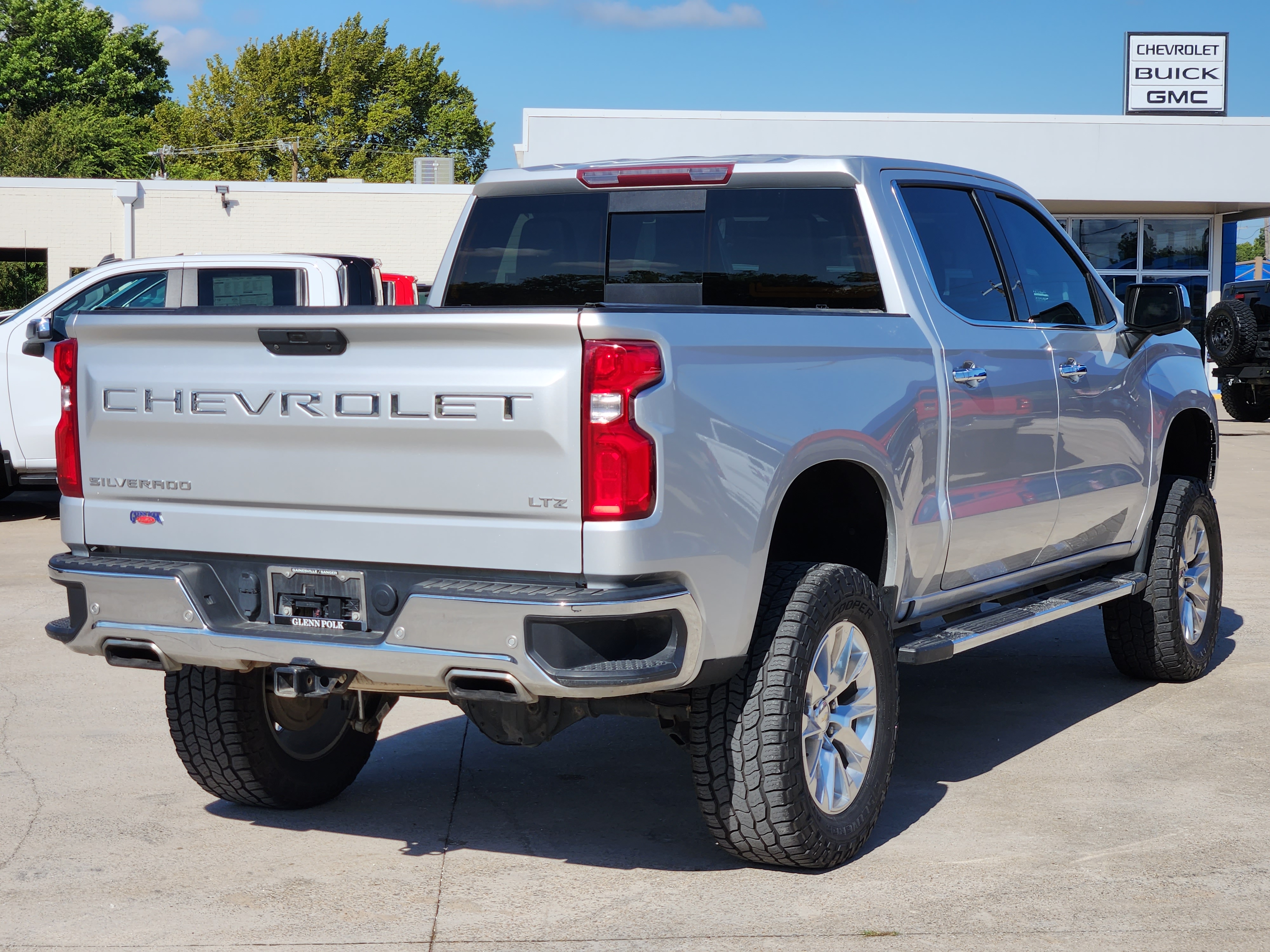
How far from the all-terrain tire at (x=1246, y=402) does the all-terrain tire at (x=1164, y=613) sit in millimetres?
16486

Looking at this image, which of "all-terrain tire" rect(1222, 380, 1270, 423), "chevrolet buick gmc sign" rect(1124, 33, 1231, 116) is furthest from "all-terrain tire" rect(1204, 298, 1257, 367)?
"chevrolet buick gmc sign" rect(1124, 33, 1231, 116)

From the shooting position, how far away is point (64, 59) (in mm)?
69125

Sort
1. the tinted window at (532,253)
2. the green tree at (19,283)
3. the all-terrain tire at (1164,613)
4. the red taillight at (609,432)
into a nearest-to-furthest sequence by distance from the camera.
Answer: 1. the red taillight at (609,432)
2. the tinted window at (532,253)
3. the all-terrain tire at (1164,613)
4. the green tree at (19,283)

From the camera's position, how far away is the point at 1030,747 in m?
5.72

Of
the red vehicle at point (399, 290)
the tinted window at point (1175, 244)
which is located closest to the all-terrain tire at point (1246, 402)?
the tinted window at point (1175, 244)

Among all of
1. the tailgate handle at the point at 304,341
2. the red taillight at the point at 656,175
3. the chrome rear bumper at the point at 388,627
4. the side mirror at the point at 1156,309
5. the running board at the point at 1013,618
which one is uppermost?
the red taillight at the point at 656,175

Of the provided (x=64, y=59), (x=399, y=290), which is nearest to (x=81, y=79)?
(x=64, y=59)

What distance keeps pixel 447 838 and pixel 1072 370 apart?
9.44 ft

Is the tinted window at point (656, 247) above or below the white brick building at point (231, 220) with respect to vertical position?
below

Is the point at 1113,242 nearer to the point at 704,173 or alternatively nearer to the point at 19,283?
the point at 704,173

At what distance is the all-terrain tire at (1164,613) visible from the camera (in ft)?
21.2

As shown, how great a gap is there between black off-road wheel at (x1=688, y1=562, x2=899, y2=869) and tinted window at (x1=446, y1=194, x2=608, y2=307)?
67.0 inches

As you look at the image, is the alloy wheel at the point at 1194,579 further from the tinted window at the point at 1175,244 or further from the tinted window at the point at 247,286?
the tinted window at the point at 1175,244

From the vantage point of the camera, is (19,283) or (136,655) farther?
(19,283)
